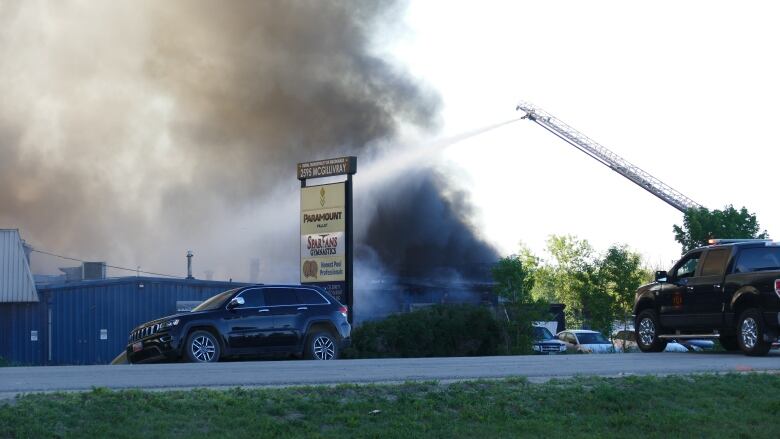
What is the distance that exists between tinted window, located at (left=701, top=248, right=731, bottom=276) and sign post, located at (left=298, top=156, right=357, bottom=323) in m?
15.7

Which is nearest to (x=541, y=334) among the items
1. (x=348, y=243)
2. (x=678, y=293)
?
(x=348, y=243)

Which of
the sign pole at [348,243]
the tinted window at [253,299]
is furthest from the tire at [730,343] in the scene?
the sign pole at [348,243]

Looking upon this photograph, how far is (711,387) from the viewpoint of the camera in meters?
12.9

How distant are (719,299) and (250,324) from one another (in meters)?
8.93

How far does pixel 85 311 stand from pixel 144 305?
2.20 m

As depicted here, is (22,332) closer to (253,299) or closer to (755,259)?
(253,299)

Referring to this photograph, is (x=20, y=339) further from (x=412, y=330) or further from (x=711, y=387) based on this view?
(x=711, y=387)

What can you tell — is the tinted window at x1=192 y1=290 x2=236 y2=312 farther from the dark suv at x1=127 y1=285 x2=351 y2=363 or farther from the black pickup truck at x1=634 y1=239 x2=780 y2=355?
the black pickup truck at x1=634 y1=239 x2=780 y2=355

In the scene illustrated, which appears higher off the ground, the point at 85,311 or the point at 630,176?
the point at 630,176

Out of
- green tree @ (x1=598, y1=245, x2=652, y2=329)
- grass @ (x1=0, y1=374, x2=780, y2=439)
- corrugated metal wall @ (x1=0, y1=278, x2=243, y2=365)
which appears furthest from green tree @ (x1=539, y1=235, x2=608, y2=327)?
grass @ (x1=0, y1=374, x2=780, y2=439)

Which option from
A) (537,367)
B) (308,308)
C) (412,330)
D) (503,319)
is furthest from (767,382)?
(503,319)

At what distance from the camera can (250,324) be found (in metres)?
20.6

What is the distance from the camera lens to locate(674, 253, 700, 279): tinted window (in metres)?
21.3

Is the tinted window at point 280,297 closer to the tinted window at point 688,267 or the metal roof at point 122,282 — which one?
the tinted window at point 688,267
